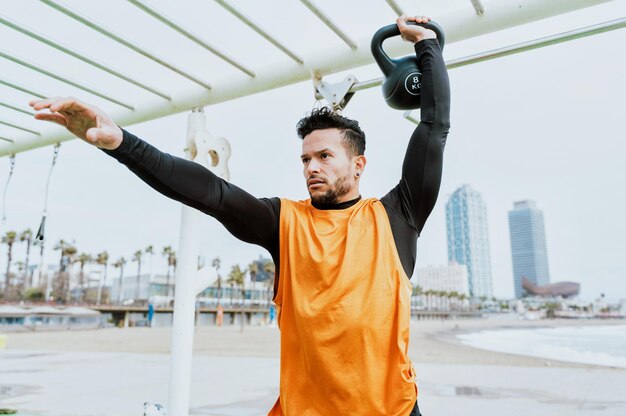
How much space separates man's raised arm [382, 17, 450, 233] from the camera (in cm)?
170

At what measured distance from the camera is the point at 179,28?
3002 millimetres

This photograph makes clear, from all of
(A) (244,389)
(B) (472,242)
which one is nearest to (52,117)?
(A) (244,389)

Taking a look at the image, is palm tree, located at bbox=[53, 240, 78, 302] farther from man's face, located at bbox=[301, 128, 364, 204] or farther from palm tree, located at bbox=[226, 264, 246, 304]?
man's face, located at bbox=[301, 128, 364, 204]

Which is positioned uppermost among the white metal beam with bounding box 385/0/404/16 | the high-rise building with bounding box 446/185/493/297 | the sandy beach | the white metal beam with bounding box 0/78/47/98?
the high-rise building with bounding box 446/185/493/297

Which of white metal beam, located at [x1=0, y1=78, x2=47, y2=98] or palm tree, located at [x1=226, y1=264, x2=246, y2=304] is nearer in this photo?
white metal beam, located at [x1=0, y1=78, x2=47, y2=98]

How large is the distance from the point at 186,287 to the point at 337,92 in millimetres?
1747

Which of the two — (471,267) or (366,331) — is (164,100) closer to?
(366,331)

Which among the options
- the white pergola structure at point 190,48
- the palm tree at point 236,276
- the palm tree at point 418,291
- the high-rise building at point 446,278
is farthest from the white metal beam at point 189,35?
the high-rise building at point 446,278

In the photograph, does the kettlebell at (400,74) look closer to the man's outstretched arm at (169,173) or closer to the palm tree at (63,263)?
the man's outstretched arm at (169,173)

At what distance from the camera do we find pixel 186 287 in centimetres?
353

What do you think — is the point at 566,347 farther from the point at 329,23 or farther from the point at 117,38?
the point at 117,38

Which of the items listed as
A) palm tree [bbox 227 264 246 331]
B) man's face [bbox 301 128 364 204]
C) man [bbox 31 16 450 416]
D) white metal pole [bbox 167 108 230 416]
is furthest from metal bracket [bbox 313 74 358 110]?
palm tree [bbox 227 264 246 331]

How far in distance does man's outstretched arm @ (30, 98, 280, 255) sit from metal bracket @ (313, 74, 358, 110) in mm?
1650

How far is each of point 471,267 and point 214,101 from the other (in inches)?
7760
